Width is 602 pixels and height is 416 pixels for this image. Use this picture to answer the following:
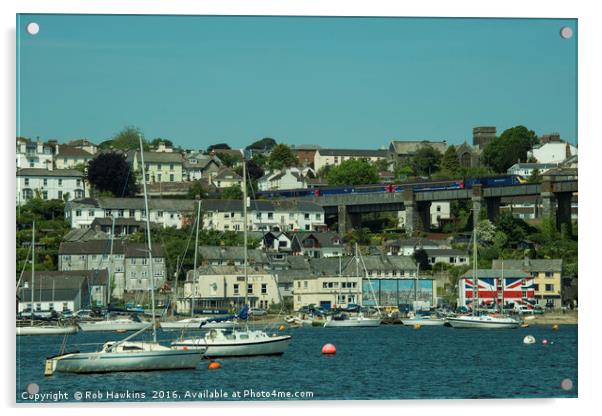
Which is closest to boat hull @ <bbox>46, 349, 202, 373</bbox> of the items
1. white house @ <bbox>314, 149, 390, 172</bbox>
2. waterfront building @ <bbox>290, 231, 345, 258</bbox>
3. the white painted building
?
waterfront building @ <bbox>290, 231, 345, 258</bbox>

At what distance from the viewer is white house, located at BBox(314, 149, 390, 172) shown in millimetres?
113062

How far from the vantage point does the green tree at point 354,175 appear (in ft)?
296

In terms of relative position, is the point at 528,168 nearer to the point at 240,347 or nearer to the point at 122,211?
the point at 122,211

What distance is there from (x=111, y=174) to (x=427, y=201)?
59.2 ft

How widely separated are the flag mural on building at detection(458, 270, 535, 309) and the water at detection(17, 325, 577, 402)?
15.4 m

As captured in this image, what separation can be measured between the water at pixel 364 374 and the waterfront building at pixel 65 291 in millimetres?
8288

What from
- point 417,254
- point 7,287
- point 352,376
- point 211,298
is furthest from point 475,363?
point 417,254

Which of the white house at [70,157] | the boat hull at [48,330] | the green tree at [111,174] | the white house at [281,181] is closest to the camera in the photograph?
the boat hull at [48,330]

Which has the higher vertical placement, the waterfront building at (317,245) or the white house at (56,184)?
the white house at (56,184)

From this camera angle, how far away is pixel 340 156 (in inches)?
4564

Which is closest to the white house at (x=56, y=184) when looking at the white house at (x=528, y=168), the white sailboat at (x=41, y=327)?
the white sailboat at (x=41, y=327)

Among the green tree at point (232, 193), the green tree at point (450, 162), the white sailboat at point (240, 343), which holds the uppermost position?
the green tree at point (450, 162)

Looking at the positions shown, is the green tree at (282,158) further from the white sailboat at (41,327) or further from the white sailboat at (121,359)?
the white sailboat at (121,359)

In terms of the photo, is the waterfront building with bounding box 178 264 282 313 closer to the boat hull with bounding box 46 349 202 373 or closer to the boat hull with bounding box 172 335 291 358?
the boat hull with bounding box 172 335 291 358
